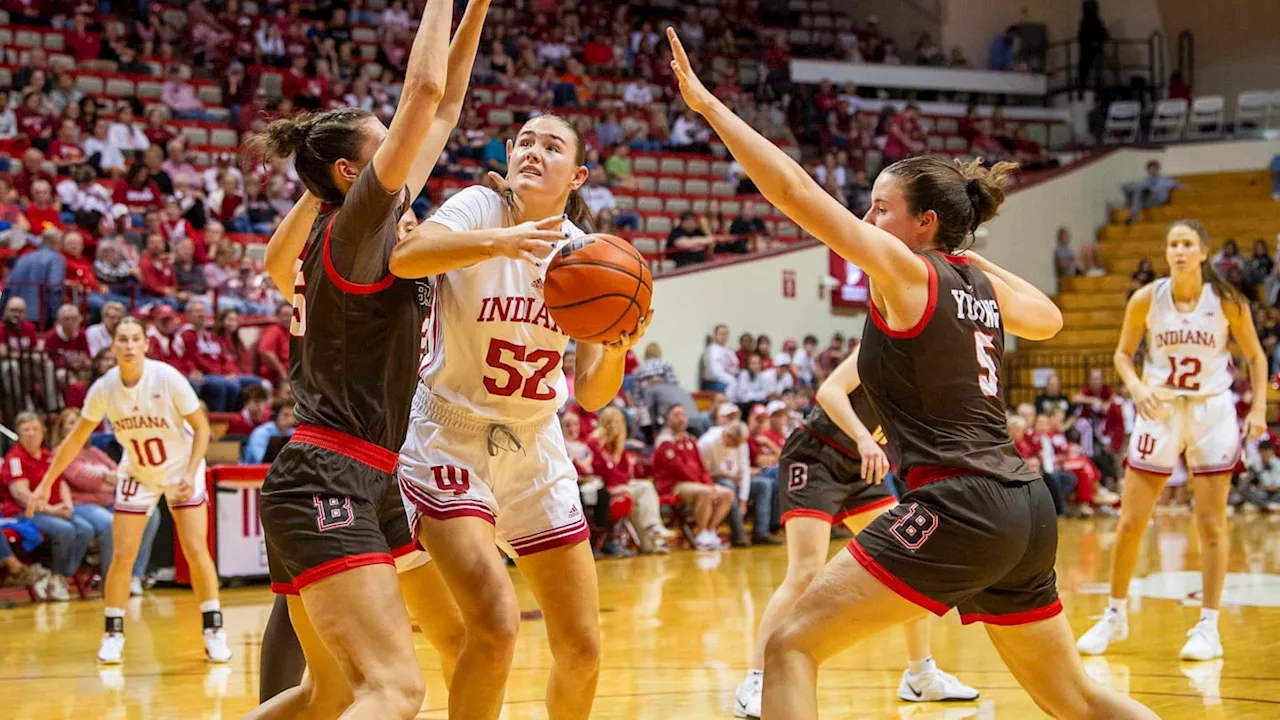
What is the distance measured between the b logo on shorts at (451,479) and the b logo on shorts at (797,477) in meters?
2.19

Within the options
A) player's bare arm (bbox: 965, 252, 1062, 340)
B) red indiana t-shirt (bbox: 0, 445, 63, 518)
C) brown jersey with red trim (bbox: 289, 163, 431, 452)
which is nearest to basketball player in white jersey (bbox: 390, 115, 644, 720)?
brown jersey with red trim (bbox: 289, 163, 431, 452)

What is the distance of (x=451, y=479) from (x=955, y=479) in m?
1.44

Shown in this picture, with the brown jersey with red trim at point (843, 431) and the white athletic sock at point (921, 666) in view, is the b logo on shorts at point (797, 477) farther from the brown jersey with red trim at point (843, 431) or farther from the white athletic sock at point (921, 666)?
the white athletic sock at point (921, 666)

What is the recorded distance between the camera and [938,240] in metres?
3.92

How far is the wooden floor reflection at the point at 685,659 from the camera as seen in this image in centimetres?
597

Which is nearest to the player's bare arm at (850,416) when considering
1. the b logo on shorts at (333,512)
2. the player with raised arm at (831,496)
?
the player with raised arm at (831,496)

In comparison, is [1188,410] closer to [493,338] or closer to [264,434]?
[493,338]

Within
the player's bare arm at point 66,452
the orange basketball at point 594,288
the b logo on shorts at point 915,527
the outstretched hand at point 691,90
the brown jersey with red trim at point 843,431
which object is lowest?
the player's bare arm at point 66,452

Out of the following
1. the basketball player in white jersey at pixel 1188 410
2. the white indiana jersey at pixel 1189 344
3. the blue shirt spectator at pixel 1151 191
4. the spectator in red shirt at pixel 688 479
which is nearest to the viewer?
the basketball player in white jersey at pixel 1188 410

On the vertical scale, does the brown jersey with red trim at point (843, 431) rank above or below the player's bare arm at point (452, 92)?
below

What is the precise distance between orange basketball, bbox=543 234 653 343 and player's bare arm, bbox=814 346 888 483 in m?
1.99

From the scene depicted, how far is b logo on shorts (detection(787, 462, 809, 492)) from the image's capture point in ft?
19.4

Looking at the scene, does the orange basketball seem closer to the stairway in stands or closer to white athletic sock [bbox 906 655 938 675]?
white athletic sock [bbox 906 655 938 675]

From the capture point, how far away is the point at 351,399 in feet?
12.2
